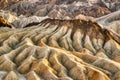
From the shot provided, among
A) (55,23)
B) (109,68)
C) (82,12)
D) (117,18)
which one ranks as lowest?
(82,12)

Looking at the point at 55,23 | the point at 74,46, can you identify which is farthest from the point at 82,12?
the point at 74,46

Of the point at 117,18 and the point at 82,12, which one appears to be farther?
the point at 82,12

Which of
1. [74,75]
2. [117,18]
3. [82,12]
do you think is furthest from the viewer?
[82,12]

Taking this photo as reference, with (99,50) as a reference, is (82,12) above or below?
below

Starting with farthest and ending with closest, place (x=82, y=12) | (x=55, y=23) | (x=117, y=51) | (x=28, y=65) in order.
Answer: (x=82, y=12)
(x=55, y=23)
(x=117, y=51)
(x=28, y=65)

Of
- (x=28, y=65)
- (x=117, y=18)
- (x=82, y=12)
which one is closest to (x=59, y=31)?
(x=28, y=65)

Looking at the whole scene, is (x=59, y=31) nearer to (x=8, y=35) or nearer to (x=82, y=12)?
(x=8, y=35)

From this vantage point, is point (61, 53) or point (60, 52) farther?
point (60, 52)
